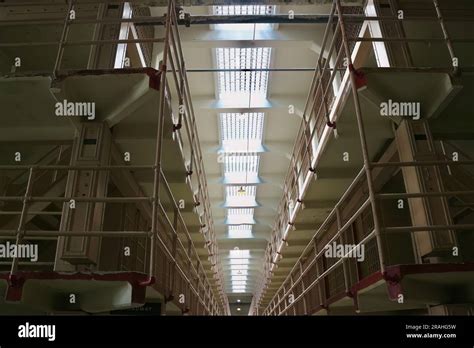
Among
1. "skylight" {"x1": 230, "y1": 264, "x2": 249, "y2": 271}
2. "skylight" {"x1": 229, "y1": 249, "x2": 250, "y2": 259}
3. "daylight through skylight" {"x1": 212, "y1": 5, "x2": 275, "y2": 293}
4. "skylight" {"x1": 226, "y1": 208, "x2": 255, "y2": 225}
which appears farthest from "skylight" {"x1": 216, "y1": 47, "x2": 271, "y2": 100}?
"skylight" {"x1": 230, "y1": 264, "x2": 249, "y2": 271}

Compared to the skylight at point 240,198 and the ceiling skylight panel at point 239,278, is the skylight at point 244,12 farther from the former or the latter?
the ceiling skylight panel at point 239,278

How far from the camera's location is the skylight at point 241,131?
7.68 meters

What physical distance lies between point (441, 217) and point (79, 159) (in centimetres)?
299

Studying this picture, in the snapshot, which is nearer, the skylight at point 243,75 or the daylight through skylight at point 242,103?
the daylight through skylight at point 242,103

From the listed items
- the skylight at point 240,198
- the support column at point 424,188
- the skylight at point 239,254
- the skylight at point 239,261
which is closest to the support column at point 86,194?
the support column at point 424,188

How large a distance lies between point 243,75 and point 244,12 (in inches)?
50.2

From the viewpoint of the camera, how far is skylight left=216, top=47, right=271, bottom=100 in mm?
6402

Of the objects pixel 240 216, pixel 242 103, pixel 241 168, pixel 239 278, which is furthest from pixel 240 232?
pixel 239 278

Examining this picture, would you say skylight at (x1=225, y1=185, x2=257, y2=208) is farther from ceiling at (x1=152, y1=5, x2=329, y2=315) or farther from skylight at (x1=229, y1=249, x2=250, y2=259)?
skylight at (x1=229, y1=249, x2=250, y2=259)

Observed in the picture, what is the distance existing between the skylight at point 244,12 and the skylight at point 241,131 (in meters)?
1.80

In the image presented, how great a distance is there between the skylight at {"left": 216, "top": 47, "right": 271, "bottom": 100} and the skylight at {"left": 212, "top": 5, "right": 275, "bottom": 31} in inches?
12.8

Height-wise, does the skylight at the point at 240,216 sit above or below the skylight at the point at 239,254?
above

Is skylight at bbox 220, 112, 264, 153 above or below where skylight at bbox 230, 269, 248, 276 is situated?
above

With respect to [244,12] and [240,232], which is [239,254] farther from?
[244,12]
